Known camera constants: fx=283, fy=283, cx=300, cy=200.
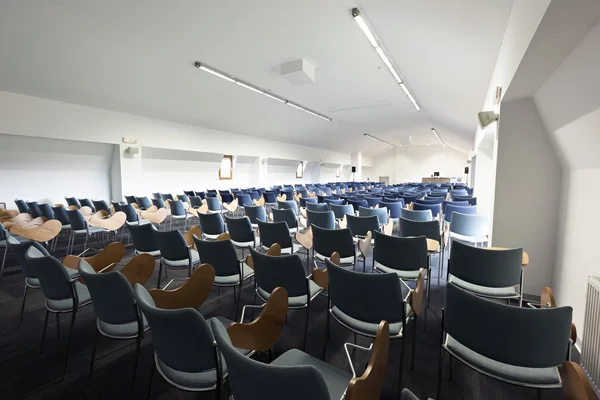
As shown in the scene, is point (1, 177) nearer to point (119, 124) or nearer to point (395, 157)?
point (119, 124)

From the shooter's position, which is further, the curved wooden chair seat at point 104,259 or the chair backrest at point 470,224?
the chair backrest at point 470,224

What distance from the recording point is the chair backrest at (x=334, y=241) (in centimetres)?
331

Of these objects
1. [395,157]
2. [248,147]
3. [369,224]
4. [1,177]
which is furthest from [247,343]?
[395,157]

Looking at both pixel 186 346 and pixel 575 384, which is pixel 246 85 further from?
pixel 575 384

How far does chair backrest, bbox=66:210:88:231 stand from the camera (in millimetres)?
4926

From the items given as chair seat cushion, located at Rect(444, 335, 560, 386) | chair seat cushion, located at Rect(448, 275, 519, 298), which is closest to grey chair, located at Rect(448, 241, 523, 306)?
chair seat cushion, located at Rect(448, 275, 519, 298)

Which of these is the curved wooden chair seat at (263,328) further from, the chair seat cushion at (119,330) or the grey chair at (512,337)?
the grey chair at (512,337)

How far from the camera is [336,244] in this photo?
3.36m

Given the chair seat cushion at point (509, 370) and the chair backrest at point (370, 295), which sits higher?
the chair backrest at point (370, 295)

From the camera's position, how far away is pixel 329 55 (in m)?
6.65

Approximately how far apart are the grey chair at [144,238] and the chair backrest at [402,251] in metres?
2.68

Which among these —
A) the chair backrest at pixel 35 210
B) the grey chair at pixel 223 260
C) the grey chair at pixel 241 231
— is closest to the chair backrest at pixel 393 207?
the grey chair at pixel 241 231

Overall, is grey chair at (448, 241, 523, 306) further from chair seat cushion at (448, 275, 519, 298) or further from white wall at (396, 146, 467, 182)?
white wall at (396, 146, 467, 182)

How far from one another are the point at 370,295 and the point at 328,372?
55 cm
